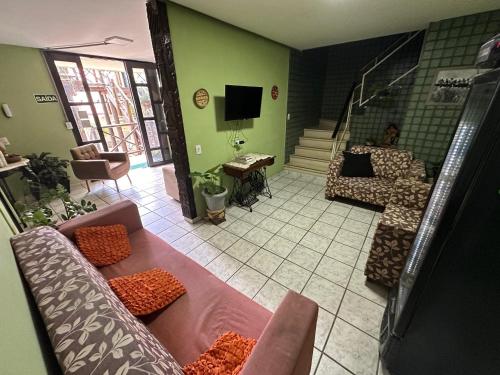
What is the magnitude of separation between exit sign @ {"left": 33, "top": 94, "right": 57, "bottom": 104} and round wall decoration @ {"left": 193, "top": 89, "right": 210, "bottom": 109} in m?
2.95

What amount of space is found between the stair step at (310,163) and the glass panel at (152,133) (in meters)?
3.33

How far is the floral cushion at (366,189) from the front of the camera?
9.26 feet

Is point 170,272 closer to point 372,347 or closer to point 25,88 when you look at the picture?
point 372,347

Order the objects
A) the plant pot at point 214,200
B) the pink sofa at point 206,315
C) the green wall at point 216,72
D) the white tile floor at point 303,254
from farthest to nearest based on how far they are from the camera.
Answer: the plant pot at point 214,200
the green wall at point 216,72
the white tile floor at point 303,254
the pink sofa at point 206,315

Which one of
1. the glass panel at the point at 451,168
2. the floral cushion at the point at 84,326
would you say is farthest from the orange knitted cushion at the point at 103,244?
the glass panel at the point at 451,168

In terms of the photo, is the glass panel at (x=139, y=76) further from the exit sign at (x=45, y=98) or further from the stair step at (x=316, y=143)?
the stair step at (x=316, y=143)

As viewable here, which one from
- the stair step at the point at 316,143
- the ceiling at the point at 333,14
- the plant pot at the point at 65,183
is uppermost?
the ceiling at the point at 333,14

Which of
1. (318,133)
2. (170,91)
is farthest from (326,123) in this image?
(170,91)

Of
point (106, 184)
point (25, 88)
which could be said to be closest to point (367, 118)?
point (106, 184)

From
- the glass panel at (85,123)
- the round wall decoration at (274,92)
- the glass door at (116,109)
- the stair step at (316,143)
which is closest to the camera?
the round wall decoration at (274,92)

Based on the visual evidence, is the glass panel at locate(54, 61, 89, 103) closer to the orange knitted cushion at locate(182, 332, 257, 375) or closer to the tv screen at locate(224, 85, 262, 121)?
the tv screen at locate(224, 85, 262, 121)

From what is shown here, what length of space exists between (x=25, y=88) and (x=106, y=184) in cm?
186

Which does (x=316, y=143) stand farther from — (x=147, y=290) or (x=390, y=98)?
(x=147, y=290)

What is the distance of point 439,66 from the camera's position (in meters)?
2.78
